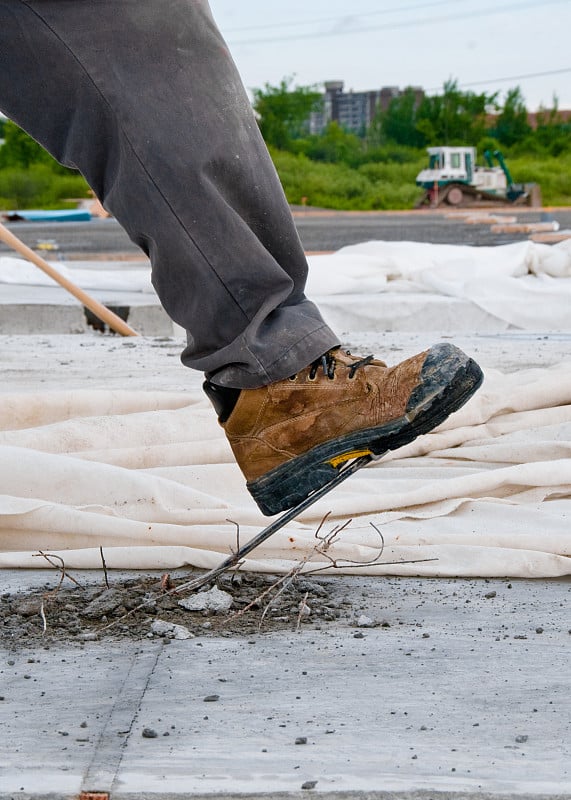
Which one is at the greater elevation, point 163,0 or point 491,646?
point 163,0

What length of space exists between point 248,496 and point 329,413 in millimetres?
831

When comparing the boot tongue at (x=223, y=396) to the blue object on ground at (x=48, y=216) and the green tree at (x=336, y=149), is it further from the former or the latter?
the green tree at (x=336, y=149)

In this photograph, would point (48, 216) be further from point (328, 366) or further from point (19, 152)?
point (328, 366)

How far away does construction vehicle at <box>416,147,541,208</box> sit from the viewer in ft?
88.1

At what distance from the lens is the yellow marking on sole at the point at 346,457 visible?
1764 mm

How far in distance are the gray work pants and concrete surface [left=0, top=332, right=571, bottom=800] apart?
0.44 m

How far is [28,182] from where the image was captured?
1207 inches

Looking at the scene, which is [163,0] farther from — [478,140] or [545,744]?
[478,140]

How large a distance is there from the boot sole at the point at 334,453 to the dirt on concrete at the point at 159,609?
0.16 meters

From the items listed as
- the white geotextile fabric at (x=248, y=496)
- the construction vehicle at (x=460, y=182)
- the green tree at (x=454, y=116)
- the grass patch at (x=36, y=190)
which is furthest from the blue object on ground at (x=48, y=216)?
the green tree at (x=454, y=116)

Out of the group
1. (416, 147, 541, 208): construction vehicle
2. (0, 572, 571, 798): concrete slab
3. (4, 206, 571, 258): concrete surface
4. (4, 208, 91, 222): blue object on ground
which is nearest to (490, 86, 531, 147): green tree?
(416, 147, 541, 208): construction vehicle

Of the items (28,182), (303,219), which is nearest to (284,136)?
(28,182)

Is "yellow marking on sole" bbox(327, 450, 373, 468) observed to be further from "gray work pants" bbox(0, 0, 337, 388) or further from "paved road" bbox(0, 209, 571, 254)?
"paved road" bbox(0, 209, 571, 254)

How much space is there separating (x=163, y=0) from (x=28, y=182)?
30.4 meters
